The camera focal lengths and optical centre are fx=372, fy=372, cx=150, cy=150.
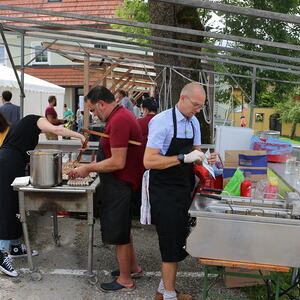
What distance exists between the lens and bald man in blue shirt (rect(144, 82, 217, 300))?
9.45 feet

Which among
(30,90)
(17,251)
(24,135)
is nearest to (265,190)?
(24,135)

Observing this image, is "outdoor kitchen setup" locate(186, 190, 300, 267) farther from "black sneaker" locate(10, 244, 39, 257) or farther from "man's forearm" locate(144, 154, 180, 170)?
"black sneaker" locate(10, 244, 39, 257)

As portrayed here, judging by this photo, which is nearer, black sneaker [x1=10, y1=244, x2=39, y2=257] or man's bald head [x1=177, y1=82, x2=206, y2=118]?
man's bald head [x1=177, y1=82, x2=206, y2=118]

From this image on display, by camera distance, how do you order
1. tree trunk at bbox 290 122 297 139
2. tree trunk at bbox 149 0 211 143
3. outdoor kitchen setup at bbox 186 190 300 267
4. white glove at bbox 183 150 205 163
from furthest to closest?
1. tree trunk at bbox 290 122 297 139
2. tree trunk at bbox 149 0 211 143
3. white glove at bbox 183 150 205 163
4. outdoor kitchen setup at bbox 186 190 300 267

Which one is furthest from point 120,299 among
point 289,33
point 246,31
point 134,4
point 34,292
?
point 134,4

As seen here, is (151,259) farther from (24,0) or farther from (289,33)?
(24,0)

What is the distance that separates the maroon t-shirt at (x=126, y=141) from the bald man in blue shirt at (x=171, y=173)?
30 centimetres

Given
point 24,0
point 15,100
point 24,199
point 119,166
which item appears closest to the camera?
point 119,166

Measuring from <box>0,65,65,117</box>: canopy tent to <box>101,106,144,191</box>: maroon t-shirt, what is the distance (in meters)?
7.10

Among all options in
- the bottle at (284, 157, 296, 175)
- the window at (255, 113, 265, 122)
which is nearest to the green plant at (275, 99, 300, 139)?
the window at (255, 113, 265, 122)

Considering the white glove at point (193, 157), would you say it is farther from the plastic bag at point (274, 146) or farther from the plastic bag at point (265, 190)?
the plastic bag at point (274, 146)

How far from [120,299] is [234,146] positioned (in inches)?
86.0

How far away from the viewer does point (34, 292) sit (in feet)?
11.3

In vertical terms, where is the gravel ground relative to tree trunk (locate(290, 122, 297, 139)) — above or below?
below
